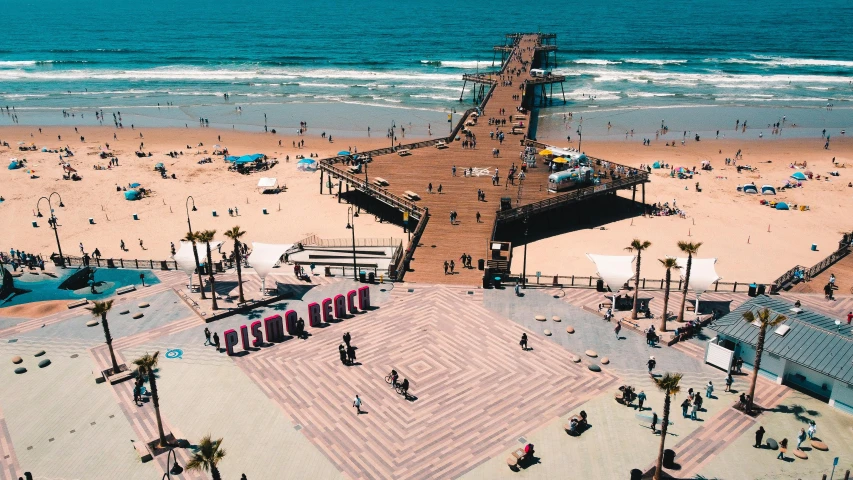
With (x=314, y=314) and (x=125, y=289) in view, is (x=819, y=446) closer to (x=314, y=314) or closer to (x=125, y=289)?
(x=314, y=314)

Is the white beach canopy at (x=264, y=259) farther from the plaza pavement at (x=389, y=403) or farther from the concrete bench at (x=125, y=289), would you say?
the concrete bench at (x=125, y=289)

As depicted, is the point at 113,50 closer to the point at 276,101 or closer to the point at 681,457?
the point at 276,101

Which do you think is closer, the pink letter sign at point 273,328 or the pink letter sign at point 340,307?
the pink letter sign at point 273,328

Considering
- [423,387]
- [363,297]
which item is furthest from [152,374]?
[363,297]

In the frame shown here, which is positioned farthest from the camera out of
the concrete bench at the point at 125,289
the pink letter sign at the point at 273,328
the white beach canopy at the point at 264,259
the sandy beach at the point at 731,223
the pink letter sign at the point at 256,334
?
the sandy beach at the point at 731,223

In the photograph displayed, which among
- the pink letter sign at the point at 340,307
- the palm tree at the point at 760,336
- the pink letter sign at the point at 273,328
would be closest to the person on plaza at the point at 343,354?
the pink letter sign at the point at 273,328

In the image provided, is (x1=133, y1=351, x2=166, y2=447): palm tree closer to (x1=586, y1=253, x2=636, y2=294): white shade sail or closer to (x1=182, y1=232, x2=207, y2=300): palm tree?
(x1=182, y1=232, x2=207, y2=300): palm tree
